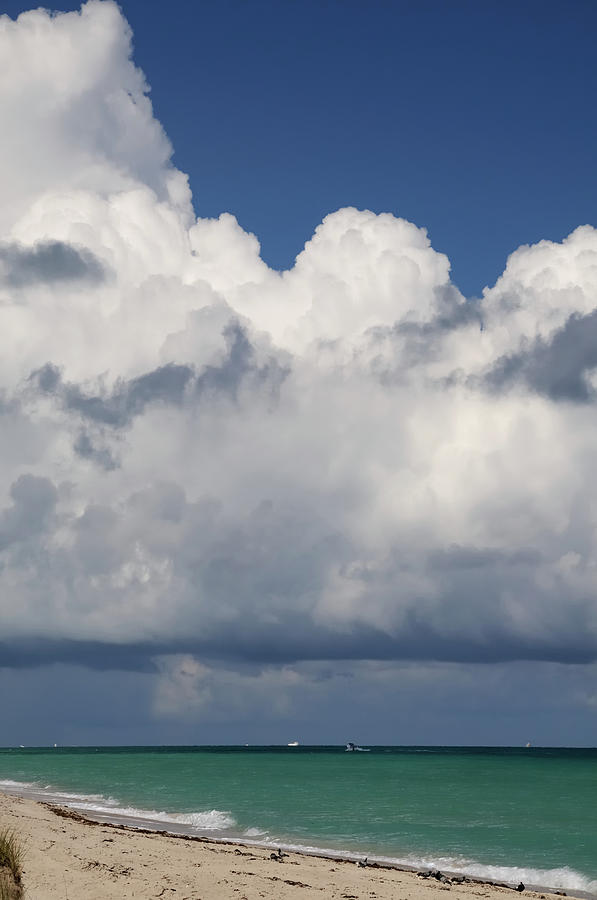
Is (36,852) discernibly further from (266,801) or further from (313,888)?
(266,801)

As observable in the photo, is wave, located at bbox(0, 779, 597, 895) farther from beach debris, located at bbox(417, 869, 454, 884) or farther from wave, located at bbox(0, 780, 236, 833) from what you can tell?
beach debris, located at bbox(417, 869, 454, 884)

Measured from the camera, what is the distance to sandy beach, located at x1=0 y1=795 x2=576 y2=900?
83.6ft

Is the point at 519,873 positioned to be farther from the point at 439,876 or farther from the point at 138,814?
the point at 138,814

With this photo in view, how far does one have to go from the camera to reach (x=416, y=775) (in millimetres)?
109438

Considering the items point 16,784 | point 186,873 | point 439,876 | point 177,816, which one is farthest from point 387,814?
point 16,784

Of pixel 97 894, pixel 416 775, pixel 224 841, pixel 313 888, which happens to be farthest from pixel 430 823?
pixel 416 775

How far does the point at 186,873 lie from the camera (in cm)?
→ 2859

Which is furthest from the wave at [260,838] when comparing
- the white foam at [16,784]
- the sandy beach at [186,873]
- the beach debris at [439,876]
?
the white foam at [16,784]

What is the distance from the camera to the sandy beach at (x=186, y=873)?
2547 cm

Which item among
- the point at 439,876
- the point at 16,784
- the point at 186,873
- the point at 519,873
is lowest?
the point at 16,784

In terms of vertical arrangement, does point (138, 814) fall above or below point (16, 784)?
above

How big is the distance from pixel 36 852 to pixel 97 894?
273 inches

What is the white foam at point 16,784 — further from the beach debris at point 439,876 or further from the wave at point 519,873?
the beach debris at point 439,876

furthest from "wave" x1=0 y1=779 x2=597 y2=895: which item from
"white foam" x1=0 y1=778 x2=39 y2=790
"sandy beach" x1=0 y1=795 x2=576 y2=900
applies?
"white foam" x1=0 y1=778 x2=39 y2=790
